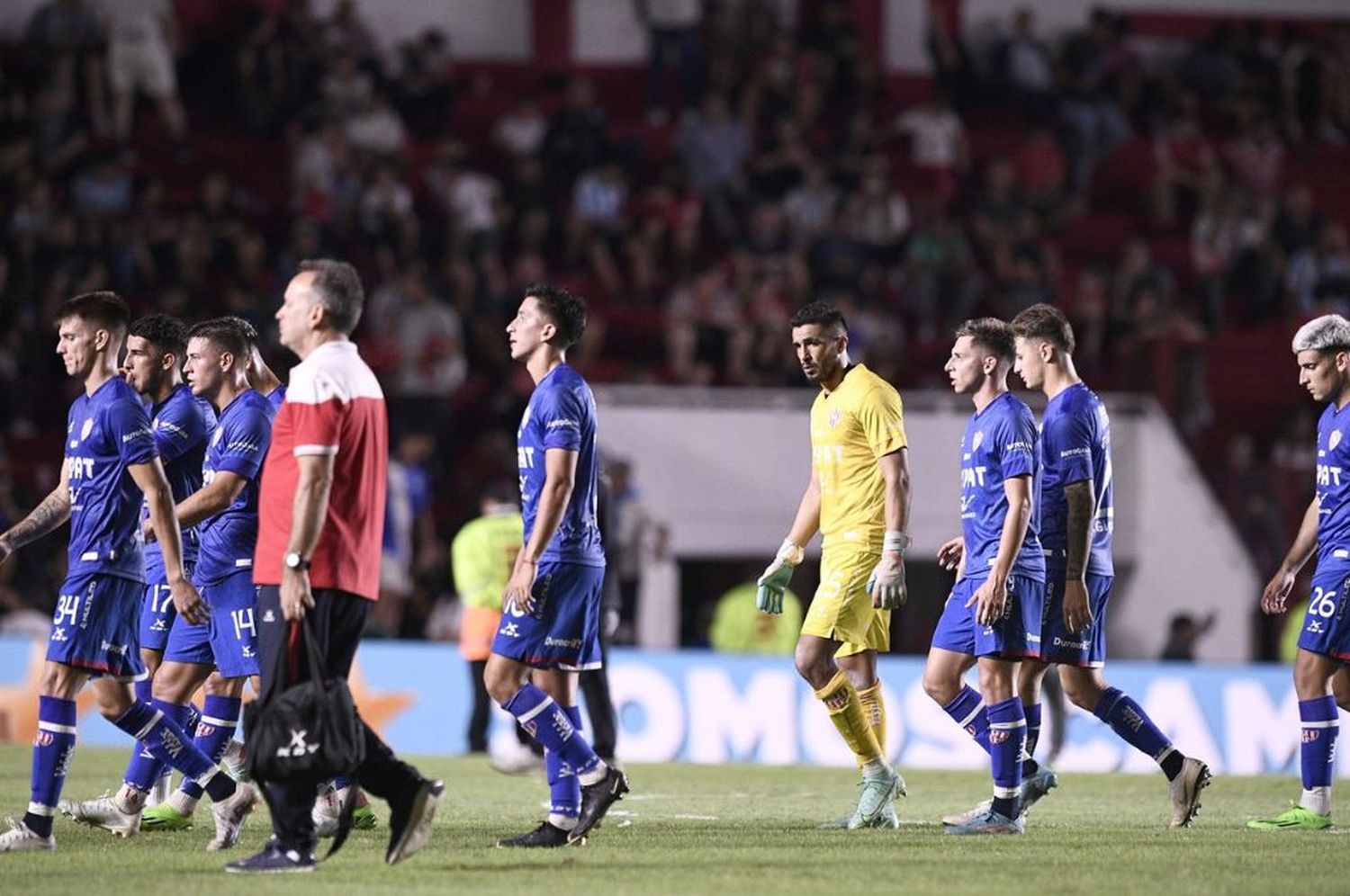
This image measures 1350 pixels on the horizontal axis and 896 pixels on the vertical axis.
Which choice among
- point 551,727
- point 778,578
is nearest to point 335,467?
point 551,727

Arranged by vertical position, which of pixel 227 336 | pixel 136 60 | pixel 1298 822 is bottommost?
pixel 1298 822

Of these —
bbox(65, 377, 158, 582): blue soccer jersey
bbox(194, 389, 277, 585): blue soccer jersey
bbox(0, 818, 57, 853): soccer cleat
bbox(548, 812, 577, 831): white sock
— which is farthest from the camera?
bbox(194, 389, 277, 585): blue soccer jersey

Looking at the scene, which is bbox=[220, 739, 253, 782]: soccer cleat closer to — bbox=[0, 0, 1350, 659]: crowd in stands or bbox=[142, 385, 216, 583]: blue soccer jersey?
bbox=[142, 385, 216, 583]: blue soccer jersey

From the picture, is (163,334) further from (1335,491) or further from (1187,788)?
(1335,491)

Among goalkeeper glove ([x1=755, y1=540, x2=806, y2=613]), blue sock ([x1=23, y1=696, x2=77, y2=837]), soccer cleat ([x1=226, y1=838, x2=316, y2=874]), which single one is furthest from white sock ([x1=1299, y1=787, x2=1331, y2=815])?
blue sock ([x1=23, y1=696, x2=77, y2=837])

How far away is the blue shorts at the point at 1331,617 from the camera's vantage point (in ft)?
34.1

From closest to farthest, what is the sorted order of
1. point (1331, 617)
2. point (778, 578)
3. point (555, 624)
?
point (555, 624)
point (1331, 617)
point (778, 578)

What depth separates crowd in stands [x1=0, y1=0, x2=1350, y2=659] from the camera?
21250 millimetres

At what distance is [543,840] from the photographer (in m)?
9.22

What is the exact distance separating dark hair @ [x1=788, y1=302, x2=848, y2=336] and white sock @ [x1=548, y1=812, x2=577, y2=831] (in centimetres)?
280

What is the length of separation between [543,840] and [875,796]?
203 centimetres

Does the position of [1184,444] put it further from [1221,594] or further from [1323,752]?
[1323,752]

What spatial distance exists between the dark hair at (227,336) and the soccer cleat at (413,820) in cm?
271

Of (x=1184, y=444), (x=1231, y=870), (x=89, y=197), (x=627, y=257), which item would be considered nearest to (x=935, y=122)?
(x=627, y=257)
